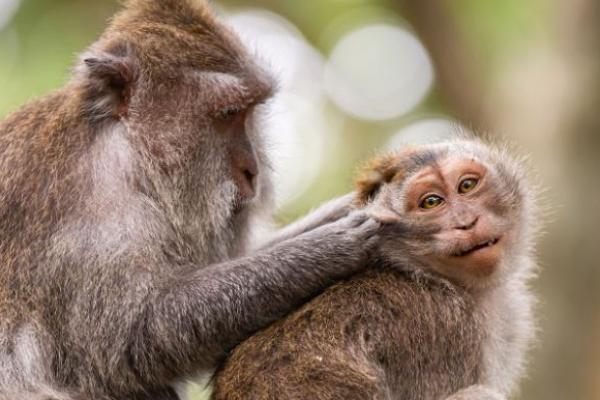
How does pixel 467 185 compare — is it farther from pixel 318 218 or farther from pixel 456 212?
pixel 318 218

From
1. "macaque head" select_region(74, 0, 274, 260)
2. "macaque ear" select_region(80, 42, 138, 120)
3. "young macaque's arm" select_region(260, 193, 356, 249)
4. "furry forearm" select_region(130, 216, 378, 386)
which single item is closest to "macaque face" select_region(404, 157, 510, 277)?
"furry forearm" select_region(130, 216, 378, 386)

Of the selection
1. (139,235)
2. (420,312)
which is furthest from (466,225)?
(139,235)

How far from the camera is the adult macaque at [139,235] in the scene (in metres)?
5.55

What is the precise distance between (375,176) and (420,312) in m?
0.97

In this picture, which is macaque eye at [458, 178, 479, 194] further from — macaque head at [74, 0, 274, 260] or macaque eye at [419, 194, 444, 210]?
macaque head at [74, 0, 274, 260]

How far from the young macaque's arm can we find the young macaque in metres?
0.77

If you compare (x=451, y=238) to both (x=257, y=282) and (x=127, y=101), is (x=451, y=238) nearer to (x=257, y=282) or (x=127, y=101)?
(x=257, y=282)

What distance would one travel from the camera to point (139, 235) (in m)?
5.61

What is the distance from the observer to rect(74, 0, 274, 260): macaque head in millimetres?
5836

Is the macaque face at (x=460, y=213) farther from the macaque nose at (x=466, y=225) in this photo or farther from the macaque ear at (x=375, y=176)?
the macaque ear at (x=375, y=176)

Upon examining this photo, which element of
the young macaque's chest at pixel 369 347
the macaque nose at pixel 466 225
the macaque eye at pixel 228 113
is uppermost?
the macaque eye at pixel 228 113

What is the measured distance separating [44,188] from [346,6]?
9910mm

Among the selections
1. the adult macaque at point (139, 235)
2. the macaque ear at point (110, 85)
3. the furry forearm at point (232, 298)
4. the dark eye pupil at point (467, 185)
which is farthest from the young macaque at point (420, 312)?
the macaque ear at point (110, 85)

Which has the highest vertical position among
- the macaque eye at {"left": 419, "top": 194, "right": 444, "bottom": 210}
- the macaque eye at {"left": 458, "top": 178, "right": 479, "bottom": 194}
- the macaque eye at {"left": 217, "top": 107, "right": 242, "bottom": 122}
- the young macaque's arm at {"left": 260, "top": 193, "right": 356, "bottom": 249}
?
the macaque eye at {"left": 217, "top": 107, "right": 242, "bottom": 122}
